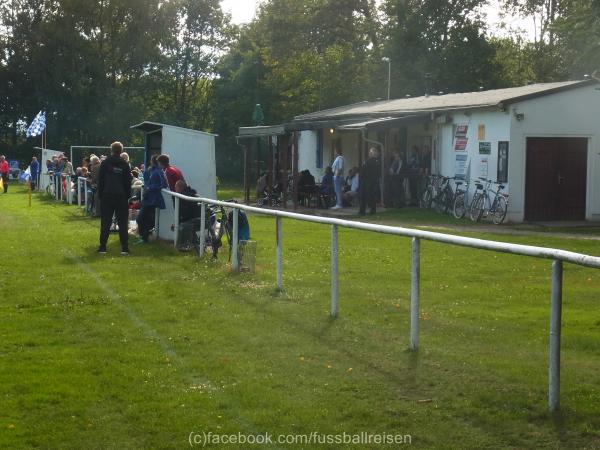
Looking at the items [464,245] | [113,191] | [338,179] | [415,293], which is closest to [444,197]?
[338,179]

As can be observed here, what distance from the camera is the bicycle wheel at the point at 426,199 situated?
30.6m

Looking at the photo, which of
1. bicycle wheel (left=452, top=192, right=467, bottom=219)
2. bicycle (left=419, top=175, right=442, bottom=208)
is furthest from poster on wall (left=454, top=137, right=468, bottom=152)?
bicycle wheel (left=452, top=192, right=467, bottom=219)

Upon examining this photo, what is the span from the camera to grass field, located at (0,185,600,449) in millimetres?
6414

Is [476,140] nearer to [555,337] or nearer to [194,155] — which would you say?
[194,155]

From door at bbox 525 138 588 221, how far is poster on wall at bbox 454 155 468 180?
2.33 metres

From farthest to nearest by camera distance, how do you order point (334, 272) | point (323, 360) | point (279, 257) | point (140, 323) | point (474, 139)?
point (474, 139) → point (279, 257) → point (334, 272) → point (140, 323) → point (323, 360)

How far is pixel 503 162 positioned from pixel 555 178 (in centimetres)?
148

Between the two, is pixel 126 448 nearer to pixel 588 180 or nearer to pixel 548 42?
pixel 588 180

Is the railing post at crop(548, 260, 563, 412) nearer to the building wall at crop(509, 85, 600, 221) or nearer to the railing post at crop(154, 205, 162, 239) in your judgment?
the railing post at crop(154, 205, 162, 239)

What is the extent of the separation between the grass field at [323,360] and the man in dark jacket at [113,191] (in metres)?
5.39

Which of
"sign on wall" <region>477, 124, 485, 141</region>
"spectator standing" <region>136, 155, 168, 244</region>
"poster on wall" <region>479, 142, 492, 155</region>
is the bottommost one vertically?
"spectator standing" <region>136, 155, 168, 244</region>

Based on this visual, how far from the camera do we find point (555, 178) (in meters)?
27.6

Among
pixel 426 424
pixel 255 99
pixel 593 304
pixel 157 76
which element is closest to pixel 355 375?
pixel 426 424

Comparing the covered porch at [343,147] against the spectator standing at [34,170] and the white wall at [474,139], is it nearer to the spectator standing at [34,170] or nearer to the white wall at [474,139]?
the white wall at [474,139]
